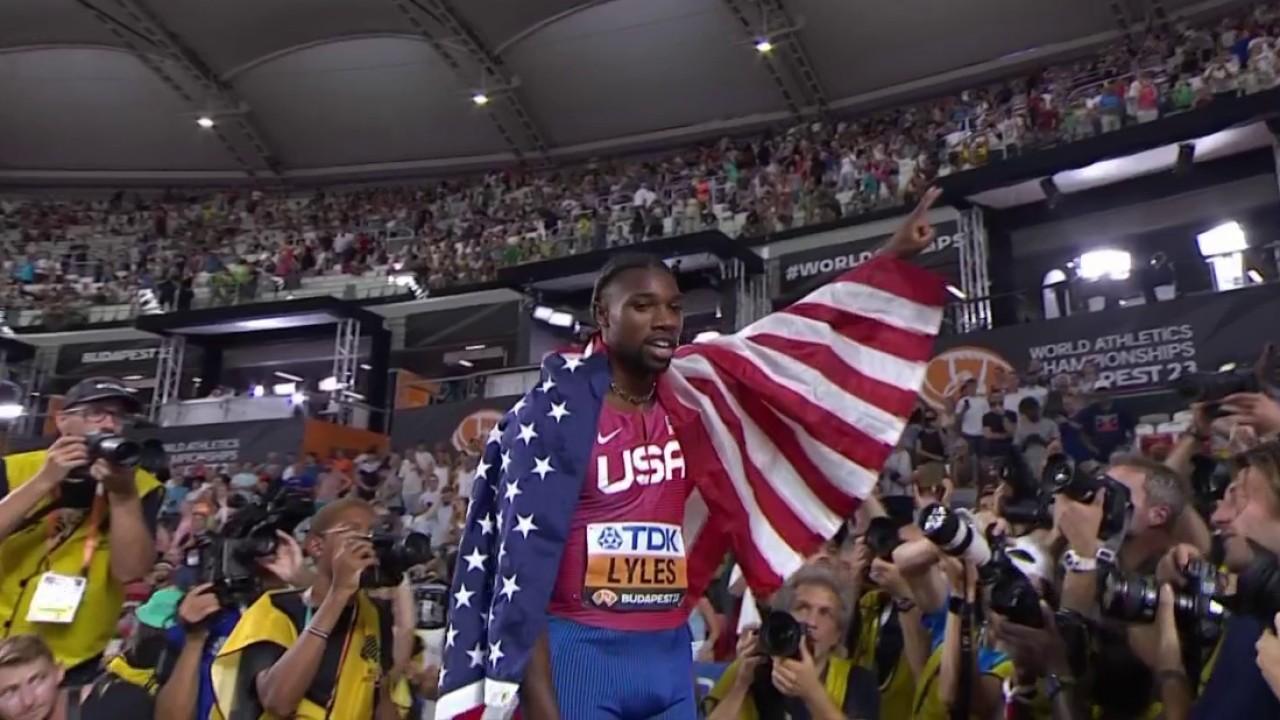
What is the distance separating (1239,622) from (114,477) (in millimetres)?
2983

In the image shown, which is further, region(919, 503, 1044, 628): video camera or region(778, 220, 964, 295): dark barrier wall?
region(778, 220, 964, 295): dark barrier wall

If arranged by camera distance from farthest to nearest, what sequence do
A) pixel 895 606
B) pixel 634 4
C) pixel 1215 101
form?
pixel 634 4, pixel 1215 101, pixel 895 606

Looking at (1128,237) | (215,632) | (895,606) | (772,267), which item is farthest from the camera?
(772,267)

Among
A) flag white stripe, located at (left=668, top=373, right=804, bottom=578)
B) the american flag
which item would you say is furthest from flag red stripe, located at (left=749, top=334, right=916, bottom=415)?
flag white stripe, located at (left=668, top=373, right=804, bottom=578)

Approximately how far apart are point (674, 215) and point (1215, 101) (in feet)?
24.6

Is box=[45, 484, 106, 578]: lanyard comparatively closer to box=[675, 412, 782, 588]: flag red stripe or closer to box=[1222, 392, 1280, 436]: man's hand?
box=[675, 412, 782, 588]: flag red stripe

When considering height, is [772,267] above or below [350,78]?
below

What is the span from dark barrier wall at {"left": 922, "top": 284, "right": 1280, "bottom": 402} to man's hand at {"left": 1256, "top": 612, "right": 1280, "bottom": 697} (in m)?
8.24

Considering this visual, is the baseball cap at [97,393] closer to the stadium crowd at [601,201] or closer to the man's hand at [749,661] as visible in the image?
the man's hand at [749,661]

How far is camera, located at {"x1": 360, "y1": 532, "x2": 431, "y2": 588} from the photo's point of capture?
313 cm

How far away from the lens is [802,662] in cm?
309

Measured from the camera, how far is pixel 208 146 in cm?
2489

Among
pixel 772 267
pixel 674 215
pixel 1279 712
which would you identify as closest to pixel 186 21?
pixel 674 215

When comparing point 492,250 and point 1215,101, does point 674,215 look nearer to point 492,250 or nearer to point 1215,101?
point 492,250
